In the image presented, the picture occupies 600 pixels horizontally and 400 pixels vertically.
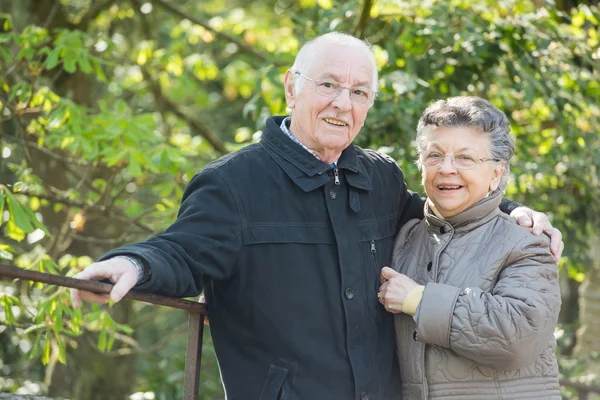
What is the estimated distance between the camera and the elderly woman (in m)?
2.23

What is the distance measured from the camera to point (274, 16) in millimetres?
9062

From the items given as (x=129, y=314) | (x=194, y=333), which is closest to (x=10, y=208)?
(x=194, y=333)

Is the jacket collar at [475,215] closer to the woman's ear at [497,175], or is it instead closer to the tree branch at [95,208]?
the woman's ear at [497,175]

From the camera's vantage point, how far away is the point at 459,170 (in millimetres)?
2457

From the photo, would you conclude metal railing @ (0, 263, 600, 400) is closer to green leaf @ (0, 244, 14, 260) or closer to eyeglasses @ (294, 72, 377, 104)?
eyeglasses @ (294, 72, 377, 104)

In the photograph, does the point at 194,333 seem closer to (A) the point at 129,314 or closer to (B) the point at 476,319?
(B) the point at 476,319

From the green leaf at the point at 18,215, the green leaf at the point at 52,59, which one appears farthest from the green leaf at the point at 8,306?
the green leaf at the point at 52,59

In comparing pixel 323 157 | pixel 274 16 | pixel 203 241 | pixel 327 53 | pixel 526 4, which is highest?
pixel 274 16

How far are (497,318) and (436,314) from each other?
0.55 ft

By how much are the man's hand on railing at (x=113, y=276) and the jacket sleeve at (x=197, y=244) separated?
4 centimetres

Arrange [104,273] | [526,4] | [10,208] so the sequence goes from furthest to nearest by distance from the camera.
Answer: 1. [526,4]
2. [10,208]
3. [104,273]

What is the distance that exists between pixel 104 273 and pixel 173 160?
205cm

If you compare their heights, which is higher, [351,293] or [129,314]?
[351,293]

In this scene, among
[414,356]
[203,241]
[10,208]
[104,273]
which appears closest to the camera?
[104,273]
